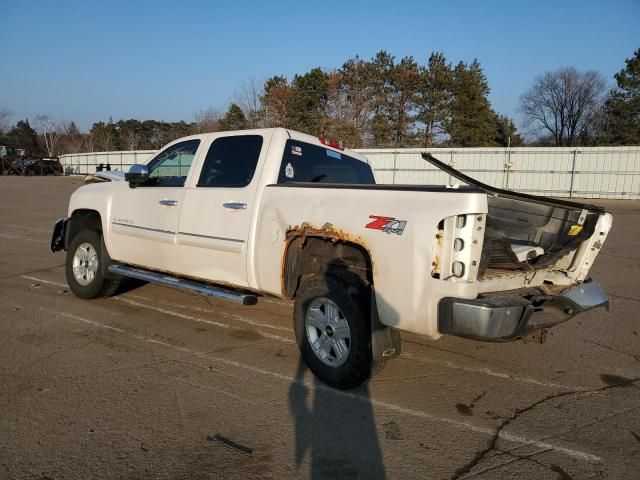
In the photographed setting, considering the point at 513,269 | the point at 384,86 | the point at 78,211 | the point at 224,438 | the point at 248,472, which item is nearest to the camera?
the point at 248,472

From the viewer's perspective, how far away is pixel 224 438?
3062mm

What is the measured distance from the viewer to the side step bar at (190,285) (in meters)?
4.36

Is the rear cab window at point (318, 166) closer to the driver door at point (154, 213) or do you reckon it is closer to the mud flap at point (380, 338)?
the driver door at point (154, 213)

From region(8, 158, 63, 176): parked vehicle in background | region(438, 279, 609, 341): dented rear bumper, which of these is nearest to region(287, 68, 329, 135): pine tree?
region(8, 158, 63, 176): parked vehicle in background

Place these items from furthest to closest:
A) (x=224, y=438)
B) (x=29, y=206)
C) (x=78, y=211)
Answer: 1. (x=29, y=206)
2. (x=78, y=211)
3. (x=224, y=438)

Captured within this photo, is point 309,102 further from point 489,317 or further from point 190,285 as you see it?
point 489,317

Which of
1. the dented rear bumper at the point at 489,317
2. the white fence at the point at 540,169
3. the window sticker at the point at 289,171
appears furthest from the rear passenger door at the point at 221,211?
the white fence at the point at 540,169

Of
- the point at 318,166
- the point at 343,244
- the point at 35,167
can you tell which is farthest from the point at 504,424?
the point at 35,167

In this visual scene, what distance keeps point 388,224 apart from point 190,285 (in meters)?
2.37

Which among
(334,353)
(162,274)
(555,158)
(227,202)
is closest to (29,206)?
(162,274)

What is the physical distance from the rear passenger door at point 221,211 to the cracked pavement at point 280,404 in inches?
30.2

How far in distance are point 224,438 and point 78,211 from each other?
4.40 metres

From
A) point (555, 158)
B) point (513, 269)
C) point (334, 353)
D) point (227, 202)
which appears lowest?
point (334, 353)

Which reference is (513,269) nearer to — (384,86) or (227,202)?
(227,202)
